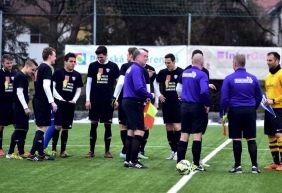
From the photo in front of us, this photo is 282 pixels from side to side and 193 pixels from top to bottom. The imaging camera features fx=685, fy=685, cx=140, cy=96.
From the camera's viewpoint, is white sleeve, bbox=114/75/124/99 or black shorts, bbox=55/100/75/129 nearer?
white sleeve, bbox=114/75/124/99

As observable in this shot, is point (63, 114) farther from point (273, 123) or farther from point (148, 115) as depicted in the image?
point (273, 123)

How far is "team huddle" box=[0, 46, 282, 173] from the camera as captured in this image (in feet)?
38.4

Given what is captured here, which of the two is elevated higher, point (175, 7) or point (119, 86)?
point (175, 7)

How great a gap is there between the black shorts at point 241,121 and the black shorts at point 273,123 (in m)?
0.83

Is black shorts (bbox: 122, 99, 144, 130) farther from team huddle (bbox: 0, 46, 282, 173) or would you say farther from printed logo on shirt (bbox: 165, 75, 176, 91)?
printed logo on shirt (bbox: 165, 75, 176, 91)

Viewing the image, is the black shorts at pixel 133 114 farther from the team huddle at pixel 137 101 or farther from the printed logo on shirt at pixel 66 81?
the printed logo on shirt at pixel 66 81

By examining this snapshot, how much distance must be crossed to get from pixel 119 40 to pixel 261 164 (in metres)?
24.4

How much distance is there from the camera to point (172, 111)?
14102 millimetres

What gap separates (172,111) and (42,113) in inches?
109

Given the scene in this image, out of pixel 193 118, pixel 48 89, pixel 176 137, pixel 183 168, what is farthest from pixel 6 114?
pixel 183 168

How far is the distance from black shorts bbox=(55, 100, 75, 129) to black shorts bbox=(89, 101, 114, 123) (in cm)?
46

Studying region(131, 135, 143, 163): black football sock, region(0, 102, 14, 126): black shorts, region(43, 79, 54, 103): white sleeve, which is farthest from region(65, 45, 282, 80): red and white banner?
region(131, 135, 143, 163): black football sock

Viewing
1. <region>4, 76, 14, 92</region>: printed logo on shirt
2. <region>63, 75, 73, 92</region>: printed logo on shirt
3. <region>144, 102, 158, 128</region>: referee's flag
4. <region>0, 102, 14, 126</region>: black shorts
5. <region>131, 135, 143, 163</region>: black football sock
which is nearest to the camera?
<region>131, 135, 143, 163</region>: black football sock

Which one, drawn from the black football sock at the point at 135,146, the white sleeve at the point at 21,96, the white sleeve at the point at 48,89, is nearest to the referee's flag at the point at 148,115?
the black football sock at the point at 135,146
